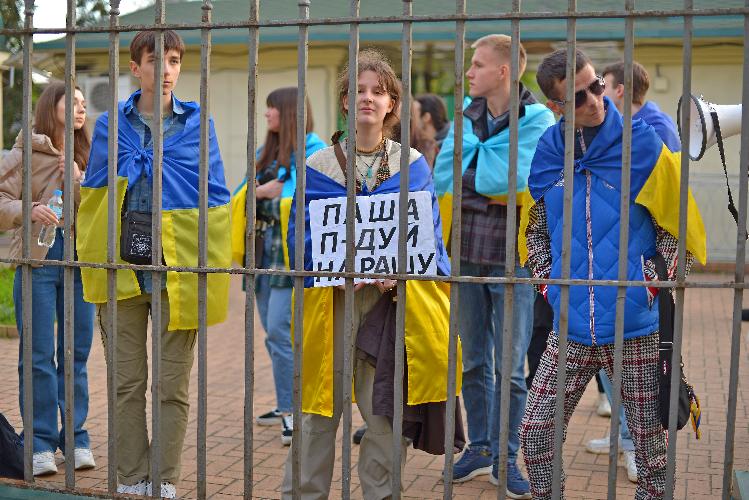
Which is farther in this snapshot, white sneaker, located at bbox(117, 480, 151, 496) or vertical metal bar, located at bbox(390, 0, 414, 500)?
white sneaker, located at bbox(117, 480, 151, 496)

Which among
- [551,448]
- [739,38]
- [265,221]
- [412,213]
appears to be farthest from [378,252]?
[739,38]

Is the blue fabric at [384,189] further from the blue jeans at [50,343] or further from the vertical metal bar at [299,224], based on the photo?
the blue jeans at [50,343]

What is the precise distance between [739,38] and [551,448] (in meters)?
12.4

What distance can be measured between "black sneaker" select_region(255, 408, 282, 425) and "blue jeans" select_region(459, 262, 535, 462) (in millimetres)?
1635

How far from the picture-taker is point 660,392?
11.9 ft

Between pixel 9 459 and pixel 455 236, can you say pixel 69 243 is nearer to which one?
pixel 9 459

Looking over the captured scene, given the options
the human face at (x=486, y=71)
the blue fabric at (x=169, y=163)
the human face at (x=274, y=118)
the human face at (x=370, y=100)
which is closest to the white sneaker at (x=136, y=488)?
the blue fabric at (x=169, y=163)

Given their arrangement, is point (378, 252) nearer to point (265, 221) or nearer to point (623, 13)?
point (623, 13)

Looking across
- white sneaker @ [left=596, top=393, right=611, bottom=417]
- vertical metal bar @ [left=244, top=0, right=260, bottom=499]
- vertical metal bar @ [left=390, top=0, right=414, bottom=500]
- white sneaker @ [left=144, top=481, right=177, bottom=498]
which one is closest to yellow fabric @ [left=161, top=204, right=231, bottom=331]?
vertical metal bar @ [left=244, top=0, right=260, bottom=499]

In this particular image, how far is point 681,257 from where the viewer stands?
3.34m

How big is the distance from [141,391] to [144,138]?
1.12 metres

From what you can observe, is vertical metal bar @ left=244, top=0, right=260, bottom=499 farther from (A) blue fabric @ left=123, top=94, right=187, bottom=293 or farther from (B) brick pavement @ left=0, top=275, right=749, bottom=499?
(B) brick pavement @ left=0, top=275, right=749, bottom=499

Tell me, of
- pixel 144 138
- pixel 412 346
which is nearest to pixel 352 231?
pixel 412 346

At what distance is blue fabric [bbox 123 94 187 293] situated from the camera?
171 inches
